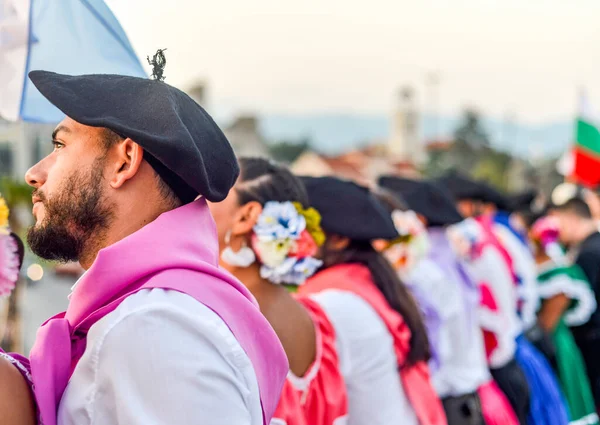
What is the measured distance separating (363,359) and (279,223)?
0.74 m

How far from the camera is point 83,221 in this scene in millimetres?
1627

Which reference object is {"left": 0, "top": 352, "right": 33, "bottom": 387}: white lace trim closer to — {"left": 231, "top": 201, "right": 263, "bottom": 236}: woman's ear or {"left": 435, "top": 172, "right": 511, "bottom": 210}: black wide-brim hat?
{"left": 231, "top": 201, "right": 263, "bottom": 236}: woman's ear

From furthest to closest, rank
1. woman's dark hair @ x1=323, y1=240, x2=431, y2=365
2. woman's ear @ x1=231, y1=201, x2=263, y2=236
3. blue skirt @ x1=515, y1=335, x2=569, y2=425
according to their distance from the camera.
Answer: blue skirt @ x1=515, y1=335, x2=569, y2=425 < woman's dark hair @ x1=323, y1=240, x2=431, y2=365 < woman's ear @ x1=231, y1=201, x2=263, y2=236

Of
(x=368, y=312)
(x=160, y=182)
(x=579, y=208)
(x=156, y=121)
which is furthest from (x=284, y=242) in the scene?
(x=579, y=208)

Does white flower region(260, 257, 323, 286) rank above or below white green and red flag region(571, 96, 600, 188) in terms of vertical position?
above

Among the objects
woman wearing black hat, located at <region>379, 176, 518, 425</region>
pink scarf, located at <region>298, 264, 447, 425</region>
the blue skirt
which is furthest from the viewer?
the blue skirt

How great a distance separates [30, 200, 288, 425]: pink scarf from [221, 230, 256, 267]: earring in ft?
3.31

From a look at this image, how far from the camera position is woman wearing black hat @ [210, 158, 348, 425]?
2646 mm

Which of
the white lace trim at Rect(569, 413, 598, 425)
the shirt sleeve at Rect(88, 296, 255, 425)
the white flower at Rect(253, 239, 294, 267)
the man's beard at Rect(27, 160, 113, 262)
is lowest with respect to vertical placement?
the white lace trim at Rect(569, 413, 598, 425)

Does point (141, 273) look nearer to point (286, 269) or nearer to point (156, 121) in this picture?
point (156, 121)

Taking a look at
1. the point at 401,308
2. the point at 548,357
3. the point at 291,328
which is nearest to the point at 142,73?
the point at 291,328

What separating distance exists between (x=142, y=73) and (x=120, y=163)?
719mm

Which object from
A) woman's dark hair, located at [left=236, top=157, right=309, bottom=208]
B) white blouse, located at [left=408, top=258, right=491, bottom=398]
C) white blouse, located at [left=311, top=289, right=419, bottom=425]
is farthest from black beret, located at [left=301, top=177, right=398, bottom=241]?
white blouse, located at [left=408, top=258, right=491, bottom=398]

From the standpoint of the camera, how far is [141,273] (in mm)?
1530
